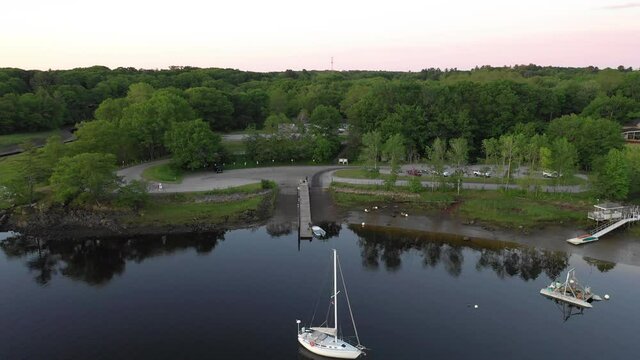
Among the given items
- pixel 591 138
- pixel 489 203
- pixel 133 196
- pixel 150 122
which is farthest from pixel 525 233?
pixel 150 122

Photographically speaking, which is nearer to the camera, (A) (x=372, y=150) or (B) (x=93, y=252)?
(B) (x=93, y=252)

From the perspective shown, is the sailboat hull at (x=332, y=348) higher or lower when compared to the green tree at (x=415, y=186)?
lower

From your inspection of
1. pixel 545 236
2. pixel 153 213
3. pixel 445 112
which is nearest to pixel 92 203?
pixel 153 213

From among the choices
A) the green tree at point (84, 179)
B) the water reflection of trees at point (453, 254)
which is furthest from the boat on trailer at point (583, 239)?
the green tree at point (84, 179)

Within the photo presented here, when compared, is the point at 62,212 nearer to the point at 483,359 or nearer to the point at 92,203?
the point at 92,203

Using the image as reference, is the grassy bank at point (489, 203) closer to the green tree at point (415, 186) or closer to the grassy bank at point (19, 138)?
the green tree at point (415, 186)

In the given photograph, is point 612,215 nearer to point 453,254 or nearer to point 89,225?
point 453,254
